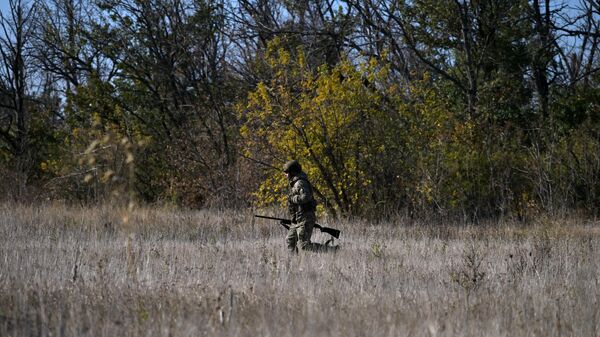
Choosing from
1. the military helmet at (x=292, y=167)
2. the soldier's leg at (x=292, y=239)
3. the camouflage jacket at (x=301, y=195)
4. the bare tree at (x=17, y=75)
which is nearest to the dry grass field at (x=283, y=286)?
the soldier's leg at (x=292, y=239)

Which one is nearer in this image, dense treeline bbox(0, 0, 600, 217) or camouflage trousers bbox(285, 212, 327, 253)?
camouflage trousers bbox(285, 212, 327, 253)

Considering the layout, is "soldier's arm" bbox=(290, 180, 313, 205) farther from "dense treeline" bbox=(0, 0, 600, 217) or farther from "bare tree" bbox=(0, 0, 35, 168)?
"bare tree" bbox=(0, 0, 35, 168)

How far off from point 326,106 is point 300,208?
17.1 feet

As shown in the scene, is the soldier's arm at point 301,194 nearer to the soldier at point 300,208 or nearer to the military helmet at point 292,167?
the soldier at point 300,208

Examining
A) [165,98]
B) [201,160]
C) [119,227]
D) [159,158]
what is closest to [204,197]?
[201,160]

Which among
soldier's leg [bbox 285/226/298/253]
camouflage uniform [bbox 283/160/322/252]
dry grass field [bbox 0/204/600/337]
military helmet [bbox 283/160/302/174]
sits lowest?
dry grass field [bbox 0/204/600/337]

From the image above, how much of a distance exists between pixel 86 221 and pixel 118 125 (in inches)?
482

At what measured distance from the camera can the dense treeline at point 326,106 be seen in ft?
47.8

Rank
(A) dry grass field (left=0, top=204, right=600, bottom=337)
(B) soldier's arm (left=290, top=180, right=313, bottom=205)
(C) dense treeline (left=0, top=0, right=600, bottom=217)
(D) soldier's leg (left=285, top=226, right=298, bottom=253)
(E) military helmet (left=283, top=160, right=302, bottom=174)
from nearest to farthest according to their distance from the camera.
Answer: (A) dry grass field (left=0, top=204, right=600, bottom=337) → (B) soldier's arm (left=290, top=180, right=313, bottom=205) → (E) military helmet (left=283, top=160, right=302, bottom=174) → (D) soldier's leg (left=285, top=226, right=298, bottom=253) → (C) dense treeline (left=0, top=0, right=600, bottom=217)

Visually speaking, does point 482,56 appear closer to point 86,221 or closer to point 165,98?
point 165,98

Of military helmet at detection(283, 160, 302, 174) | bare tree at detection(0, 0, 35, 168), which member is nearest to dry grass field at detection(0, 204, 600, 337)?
military helmet at detection(283, 160, 302, 174)

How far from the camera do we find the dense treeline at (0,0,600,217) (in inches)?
573

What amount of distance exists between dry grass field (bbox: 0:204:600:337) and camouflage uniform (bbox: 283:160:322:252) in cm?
34

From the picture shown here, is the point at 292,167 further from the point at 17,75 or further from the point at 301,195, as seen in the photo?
the point at 17,75
